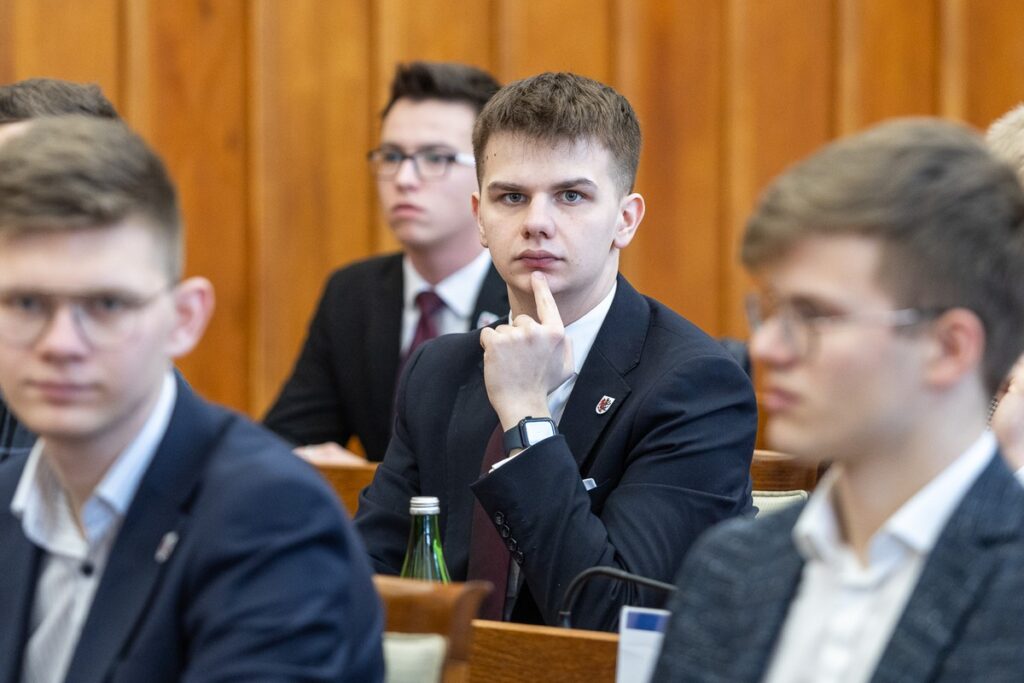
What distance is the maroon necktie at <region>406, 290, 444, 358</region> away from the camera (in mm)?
4078

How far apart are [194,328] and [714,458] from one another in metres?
1.07

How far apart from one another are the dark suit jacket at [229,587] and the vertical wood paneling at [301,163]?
2898 millimetres

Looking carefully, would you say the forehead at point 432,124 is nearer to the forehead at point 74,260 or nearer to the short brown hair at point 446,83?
the short brown hair at point 446,83

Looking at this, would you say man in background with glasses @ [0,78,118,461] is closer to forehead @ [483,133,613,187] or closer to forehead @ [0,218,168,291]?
forehead @ [483,133,613,187]

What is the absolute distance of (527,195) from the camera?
271 centimetres

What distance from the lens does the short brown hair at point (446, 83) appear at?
414cm

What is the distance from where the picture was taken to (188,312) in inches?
66.5

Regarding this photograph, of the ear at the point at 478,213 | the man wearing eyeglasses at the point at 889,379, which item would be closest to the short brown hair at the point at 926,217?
the man wearing eyeglasses at the point at 889,379

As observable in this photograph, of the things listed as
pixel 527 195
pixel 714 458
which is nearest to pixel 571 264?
pixel 527 195

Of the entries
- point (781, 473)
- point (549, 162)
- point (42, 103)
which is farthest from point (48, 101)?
point (781, 473)

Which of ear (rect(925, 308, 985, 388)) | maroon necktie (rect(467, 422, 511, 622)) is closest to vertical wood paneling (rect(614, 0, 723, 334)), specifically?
maroon necktie (rect(467, 422, 511, 622))

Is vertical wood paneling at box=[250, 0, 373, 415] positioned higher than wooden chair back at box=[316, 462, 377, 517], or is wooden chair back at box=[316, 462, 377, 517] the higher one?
vertical wood paneling at box=[250, 0, 373, 415]

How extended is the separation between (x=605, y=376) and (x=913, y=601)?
1264mm

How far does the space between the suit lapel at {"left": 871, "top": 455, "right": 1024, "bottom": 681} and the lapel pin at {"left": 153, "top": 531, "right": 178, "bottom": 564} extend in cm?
74
